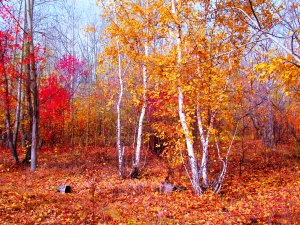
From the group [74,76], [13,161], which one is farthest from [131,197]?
[74,76]

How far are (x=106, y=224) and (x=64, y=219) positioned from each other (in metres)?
0.93

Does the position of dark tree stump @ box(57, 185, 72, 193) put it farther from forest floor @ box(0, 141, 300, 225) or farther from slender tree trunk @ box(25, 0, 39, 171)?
slender tree trunk @ box(25, 0, 39, 171)

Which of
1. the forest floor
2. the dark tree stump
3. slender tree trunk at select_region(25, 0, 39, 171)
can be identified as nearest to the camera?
the forest floor

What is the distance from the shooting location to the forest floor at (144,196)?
231 inches

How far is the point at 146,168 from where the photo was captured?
497 inches

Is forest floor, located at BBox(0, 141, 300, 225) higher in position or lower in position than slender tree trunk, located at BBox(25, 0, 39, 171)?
lower

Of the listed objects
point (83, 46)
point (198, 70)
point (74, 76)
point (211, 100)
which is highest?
point (83, 46)

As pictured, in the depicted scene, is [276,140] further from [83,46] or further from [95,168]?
[83,46]

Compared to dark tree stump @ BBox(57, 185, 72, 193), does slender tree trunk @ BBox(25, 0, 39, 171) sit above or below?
above

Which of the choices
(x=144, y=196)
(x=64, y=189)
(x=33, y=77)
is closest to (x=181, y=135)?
(x=144, y=196)

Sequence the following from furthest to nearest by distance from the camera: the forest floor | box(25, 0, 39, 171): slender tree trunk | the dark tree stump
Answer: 1. box(25, 0, 39, 171): slender tree trunk
2. the dark tree stump
3. the forest floor

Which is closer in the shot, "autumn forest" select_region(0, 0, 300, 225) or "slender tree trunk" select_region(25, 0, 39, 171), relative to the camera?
"autumn forest" select_region(0, 0, 300, 225)

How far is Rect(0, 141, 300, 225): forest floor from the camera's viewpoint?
5.87m

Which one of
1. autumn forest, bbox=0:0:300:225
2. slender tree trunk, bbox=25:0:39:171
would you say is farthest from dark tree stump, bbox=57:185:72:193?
slender tree trunk, bbox=25:0:39:171
